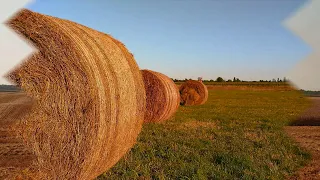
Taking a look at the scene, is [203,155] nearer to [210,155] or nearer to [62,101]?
[210,155]

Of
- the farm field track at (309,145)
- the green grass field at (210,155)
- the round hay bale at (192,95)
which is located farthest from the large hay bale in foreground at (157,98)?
the round hay bale at (192,95)

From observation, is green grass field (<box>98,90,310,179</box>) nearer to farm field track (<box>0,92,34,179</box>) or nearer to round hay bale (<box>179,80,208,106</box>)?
farm field track (<box>0,92,34,179</box>)

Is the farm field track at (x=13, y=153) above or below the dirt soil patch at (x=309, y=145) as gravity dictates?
above

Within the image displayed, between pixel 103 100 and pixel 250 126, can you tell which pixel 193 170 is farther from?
pixel 250 126

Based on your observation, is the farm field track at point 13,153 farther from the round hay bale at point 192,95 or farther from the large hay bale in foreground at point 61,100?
the round hay bale at point 192,95

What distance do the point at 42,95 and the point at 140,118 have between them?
7.42ft

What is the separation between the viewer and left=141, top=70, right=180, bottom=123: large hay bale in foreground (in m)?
12.8

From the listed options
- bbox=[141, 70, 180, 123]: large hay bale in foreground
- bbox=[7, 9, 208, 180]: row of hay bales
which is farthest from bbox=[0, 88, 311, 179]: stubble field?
bbox=[141, 70, 180, 123]: large hay bale in foreground

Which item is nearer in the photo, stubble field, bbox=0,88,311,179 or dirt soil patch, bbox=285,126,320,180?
stubble field, bbox=0,88,311,179

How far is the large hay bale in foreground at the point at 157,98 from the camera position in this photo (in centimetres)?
1277

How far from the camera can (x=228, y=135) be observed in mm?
9734

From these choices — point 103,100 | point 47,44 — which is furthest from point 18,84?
point 103,100

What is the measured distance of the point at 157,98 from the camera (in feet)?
42.6

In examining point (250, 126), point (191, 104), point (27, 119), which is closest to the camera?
point (27, 119)
